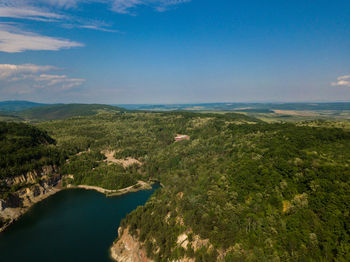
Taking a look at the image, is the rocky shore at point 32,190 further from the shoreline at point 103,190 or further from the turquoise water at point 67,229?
the turquoise water at point 67,229

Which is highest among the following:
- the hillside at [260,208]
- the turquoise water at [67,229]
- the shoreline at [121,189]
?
the hillside at [260,208]

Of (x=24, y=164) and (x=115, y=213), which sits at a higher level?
(x=24, y=164)

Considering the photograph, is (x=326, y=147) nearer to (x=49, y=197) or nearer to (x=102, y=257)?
(x=102, y=257)

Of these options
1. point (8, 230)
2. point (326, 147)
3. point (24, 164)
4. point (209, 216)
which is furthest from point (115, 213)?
point (326, 147)

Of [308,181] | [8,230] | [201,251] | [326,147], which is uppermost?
[326,147]

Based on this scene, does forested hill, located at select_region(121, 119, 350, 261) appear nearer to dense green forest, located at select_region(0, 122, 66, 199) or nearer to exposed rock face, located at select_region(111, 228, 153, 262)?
exposed rock face, located at select_region(111, 228, 153, 262)

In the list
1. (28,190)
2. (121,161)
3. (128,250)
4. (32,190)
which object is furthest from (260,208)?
(121,161)

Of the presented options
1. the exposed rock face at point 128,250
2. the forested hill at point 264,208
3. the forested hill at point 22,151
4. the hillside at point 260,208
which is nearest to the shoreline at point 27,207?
the forested hill at point 22,151
